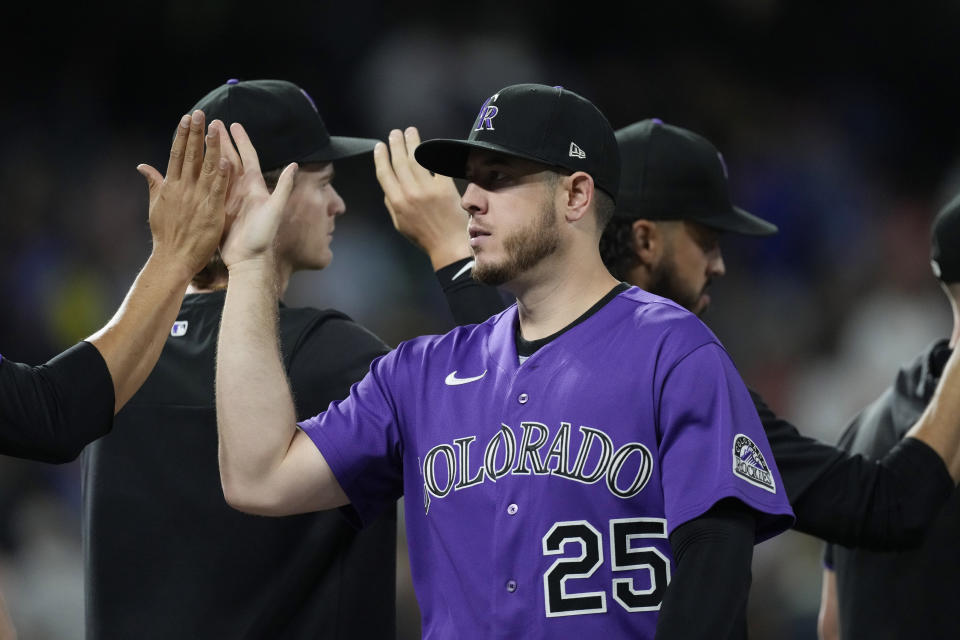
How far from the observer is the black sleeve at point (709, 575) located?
2.10 m

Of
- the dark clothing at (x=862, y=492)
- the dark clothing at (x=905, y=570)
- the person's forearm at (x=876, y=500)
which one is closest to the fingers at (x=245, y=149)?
the dark clothing at (x=862, y=492)

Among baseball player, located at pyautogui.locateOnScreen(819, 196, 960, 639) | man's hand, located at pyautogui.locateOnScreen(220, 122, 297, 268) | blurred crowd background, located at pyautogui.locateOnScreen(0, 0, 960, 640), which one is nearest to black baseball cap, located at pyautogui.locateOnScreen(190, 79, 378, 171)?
man's hand, located at pyautogui.locateOnScreen(220, 122, 297, 268)

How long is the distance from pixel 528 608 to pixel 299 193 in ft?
4.29

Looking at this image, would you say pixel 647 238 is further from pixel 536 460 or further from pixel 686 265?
pixel 536 460

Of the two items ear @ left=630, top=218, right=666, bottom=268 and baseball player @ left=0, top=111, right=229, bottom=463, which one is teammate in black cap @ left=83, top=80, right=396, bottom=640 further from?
ear @ left=630, top=218, right=666, bottom=268

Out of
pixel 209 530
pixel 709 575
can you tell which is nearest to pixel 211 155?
pixel 209 530

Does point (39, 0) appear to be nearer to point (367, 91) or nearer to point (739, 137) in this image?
point (367, 91)

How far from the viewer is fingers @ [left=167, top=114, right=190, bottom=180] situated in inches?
107

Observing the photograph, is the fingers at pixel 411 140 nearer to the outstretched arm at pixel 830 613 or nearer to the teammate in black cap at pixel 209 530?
the teammate in black cap at pixel 209 530

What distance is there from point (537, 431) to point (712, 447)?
0.35 m

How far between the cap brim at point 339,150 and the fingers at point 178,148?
0.42 m

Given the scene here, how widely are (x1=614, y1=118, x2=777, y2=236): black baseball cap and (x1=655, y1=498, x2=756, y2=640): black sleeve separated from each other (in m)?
Answer: 1.53

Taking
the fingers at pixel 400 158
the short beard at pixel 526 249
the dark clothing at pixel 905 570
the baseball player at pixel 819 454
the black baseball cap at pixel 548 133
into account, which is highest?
the black baseball cap at pixel 548 133

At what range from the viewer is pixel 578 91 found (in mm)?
8805
